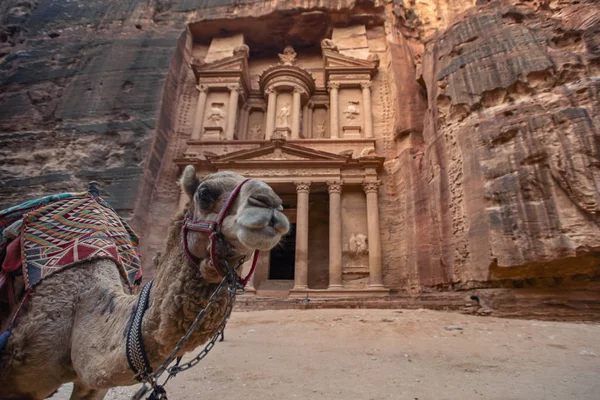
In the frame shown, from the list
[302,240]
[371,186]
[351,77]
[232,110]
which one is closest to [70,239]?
[302,240]

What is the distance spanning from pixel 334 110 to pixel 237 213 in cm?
1667

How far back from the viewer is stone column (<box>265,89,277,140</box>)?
17.5 meters

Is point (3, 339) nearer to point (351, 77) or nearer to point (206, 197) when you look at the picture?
point (206, 197)

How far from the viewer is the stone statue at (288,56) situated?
19516 mm

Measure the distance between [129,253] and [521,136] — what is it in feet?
30.8

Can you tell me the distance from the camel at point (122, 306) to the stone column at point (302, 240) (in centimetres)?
1062

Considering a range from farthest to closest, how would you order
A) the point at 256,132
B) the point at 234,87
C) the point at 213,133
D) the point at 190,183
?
the point at 256,132
the point at 234,87
the point at 213,133
the point at 190,183

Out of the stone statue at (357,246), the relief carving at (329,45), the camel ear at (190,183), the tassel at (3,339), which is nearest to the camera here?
the camel ear at (190,183)

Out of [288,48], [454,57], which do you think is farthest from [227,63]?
[454,57]

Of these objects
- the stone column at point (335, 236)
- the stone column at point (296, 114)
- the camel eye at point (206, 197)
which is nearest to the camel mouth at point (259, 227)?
the camel eye at point (206, 197)

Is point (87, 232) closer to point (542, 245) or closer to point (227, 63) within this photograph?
point (542, 245)

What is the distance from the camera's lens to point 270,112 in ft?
58.6

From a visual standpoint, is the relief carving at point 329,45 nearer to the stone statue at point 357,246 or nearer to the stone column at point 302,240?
the stone column at point 302,240

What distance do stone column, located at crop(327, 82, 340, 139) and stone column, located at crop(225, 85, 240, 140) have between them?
5264 mm
